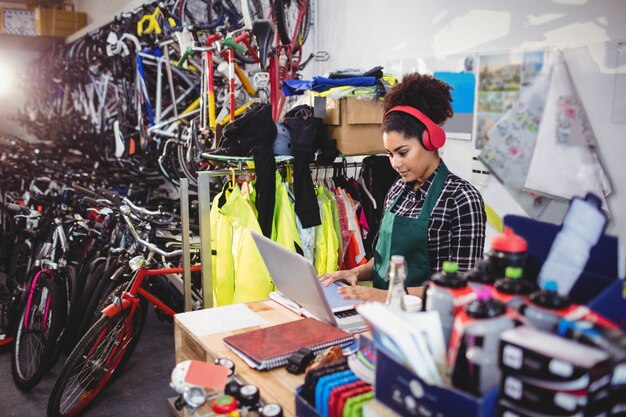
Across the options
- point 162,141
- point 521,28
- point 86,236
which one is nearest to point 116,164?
point 162,141

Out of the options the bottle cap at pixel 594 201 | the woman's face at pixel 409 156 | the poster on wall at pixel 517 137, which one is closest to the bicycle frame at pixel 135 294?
the woman's face at pixel 409 156

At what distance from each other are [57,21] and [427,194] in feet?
29.6

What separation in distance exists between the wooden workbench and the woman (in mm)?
254

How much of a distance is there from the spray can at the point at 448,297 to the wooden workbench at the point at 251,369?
0.45m

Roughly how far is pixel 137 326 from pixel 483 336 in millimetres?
2561

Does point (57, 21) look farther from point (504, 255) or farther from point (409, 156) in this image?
point (504, 255)

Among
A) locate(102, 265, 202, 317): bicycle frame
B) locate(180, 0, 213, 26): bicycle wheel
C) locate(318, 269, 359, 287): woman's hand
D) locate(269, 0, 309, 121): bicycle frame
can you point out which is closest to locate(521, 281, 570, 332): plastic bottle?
locate(318, 269, 359, 287): woman's hand

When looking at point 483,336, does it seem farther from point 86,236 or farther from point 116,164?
point 116,164

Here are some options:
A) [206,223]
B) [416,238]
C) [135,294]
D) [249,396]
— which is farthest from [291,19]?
[249,396]

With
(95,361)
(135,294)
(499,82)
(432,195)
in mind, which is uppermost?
(499,82)

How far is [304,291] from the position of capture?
1.64m

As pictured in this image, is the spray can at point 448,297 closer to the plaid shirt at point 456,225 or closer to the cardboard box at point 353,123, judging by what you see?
the plaid shirt at point 456,225

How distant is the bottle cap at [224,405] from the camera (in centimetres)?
116

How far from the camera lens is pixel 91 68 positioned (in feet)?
25.5
